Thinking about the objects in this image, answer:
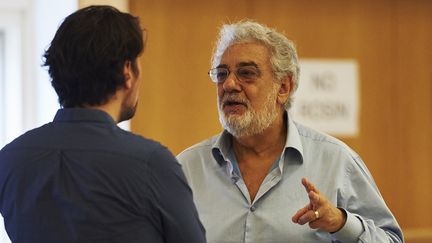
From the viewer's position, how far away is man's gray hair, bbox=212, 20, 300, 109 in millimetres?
2305

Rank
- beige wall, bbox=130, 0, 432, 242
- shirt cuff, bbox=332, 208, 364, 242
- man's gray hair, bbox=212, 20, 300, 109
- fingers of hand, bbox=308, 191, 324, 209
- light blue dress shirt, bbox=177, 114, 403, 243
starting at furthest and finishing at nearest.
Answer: beige wall, bbox=130, 0, 432, 242 < man's gray hair, bbox=212, 20, 300, 109 < light blue dress shirt, bbox=177, 114, 403, 243 < shirt cuff, bbox=332, 208, 364, 242 < fingers of hand, bbox=308, 191, 324, 209

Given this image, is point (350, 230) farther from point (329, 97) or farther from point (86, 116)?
point (329, 97)

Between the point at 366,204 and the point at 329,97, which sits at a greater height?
the point at 329,97

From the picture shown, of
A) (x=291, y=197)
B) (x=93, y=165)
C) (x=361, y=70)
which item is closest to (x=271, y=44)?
(x=291, y=197)

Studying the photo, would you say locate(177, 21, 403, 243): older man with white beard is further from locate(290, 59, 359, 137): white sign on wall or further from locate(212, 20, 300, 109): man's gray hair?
locate(290, 59, 359, 137): white sign on wall

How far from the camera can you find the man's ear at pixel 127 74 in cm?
141

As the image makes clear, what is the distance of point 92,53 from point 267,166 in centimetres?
98

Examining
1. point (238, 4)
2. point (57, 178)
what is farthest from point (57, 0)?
point (57, 178)

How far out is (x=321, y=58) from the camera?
390cm

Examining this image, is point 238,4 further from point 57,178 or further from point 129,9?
point 57,178

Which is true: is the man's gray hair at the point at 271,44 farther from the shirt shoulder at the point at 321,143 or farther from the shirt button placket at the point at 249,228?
the shirt button placket at the point at 249,228

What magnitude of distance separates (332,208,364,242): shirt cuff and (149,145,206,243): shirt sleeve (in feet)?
2.23

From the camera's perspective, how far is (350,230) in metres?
1.97

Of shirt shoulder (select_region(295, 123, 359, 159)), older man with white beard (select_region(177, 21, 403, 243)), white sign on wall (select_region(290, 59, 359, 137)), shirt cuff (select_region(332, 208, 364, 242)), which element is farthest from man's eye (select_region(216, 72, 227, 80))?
white sign on wall (select_region(290, 59, 359, 137))
